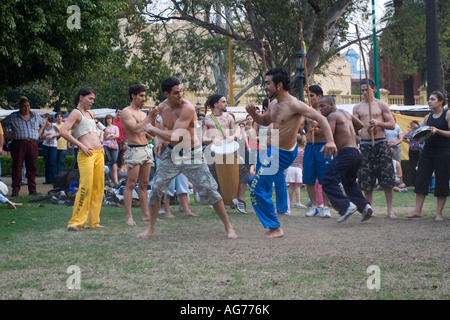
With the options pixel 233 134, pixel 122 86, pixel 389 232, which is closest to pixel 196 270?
pixel 389 232

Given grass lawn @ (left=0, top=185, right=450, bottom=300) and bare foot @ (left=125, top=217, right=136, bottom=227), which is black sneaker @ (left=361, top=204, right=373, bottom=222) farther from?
bare foot @ (left=125, top=217, right=136, bottom=227)

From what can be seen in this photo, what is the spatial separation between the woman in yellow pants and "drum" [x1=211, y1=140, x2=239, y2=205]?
2.55 m

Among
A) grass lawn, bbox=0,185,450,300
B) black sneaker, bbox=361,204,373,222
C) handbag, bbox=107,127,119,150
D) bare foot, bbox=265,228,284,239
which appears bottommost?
grass lawn, bbox=0,185,450,300

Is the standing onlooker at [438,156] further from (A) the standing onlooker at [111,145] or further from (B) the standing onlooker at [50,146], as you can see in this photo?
(B) the standing onlooker at [50,146]

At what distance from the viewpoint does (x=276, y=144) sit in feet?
25.7

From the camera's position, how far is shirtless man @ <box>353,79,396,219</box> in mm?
9758

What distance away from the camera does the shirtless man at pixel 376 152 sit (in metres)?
9.76

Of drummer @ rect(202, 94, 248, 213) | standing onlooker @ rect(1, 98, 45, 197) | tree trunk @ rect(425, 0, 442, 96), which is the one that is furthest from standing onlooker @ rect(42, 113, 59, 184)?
tree trunk @ rect(425, 0, 442, 96)

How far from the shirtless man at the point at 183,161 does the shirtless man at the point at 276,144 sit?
1.47 ft

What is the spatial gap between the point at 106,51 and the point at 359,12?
40.0 feet

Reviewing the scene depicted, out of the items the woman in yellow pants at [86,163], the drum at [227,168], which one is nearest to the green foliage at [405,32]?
the drum at [227,168]

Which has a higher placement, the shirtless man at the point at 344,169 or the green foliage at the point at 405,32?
the green foliage at the point at 405,32

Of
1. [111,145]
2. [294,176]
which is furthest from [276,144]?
[111,145]
